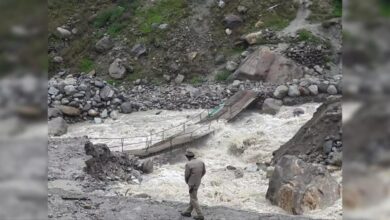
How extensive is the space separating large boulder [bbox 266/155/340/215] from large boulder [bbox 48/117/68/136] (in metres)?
7.50

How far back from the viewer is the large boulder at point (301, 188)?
29.8 feet

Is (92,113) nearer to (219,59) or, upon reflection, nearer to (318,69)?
(219,59)

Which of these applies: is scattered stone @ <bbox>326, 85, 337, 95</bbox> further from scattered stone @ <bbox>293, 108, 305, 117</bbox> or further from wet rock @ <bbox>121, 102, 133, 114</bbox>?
wet rock @ <bbox>121, 102, 133, 114</bbox>

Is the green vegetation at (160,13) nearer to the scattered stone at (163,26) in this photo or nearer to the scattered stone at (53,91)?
the scattered stone at (163,26)

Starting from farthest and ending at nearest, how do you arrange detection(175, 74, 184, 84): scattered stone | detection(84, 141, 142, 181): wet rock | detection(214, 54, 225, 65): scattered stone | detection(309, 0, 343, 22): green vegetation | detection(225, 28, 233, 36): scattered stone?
detection(225, 28, 233, 36): scattered stone
detection(309, 0, 343, 22): green vegetation
detection(214, 54, 225, 65): scattered stone
detection(175, 74, 184, 84): scattered stone
detection(84, 141, 142, 181): wet rock

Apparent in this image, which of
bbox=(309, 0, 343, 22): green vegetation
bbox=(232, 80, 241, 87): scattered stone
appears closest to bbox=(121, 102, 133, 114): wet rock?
bbox=(232, 80, 241, 87): scattered stone

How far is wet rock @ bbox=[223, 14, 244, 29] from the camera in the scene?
75.8 ft

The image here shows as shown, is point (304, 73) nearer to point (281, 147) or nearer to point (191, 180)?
point (281, 147)

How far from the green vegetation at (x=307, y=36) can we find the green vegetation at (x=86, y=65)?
849cm

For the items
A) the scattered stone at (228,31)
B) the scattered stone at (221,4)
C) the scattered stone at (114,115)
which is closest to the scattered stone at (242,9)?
the scattered stone at (221,4)

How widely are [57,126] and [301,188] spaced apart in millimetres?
8471

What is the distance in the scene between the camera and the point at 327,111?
12.4 m

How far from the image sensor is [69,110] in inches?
671

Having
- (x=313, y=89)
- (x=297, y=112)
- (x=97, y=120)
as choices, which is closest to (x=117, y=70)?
(x=97, y=120)
